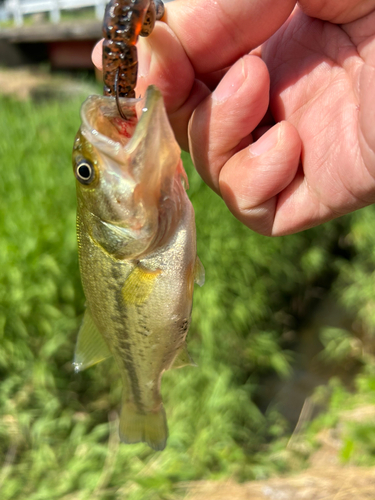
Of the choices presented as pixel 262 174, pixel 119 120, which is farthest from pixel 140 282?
pixel 262 174

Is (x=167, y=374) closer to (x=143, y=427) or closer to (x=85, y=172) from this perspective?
(x=143, y=427)

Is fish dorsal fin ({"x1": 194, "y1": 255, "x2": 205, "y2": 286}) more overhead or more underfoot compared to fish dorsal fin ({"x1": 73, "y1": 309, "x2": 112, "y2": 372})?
more overhead

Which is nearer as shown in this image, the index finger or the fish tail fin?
the index finger

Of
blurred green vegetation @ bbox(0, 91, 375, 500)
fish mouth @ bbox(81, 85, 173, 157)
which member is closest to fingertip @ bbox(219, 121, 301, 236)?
fish mouth @ bbox(81, 85, 173, 157)

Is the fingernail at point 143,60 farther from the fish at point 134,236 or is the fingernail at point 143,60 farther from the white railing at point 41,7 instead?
the white railing at point 41,7

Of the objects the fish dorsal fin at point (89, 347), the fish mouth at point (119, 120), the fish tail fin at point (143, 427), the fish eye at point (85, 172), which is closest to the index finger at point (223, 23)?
the fish mouth at point (119, 120)

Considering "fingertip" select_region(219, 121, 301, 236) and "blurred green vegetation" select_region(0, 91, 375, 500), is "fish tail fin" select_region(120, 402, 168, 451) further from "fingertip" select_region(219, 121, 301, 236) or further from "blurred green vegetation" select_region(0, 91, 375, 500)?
"blurred green vegetation" select_region(0, 91, 375, 500)
